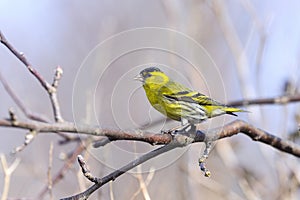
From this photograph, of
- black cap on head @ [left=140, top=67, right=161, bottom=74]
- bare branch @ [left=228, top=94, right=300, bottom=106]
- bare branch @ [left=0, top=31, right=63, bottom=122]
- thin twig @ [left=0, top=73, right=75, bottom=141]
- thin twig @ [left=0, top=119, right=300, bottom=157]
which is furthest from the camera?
bare branch @ [left=228, top=94, right=300, bottom=106]

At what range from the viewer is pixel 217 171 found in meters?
3.70

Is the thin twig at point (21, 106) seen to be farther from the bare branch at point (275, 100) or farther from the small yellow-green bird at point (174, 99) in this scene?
the bare branch at point (275, 100)

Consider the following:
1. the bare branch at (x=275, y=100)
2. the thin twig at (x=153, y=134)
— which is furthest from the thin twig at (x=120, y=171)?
the bare branch at (x=275, y=100)

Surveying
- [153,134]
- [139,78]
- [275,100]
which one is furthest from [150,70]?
[275,100]

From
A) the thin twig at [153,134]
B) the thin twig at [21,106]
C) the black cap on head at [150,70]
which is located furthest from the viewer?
the black cap on head at [150,70]

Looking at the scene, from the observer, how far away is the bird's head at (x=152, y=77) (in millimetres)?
1889

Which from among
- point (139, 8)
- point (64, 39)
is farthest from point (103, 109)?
point (139, 8)

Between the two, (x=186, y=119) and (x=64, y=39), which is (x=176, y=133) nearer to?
(x=186, y=119)

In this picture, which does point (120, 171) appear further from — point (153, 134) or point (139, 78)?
point (139, 78)

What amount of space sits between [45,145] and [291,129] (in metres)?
2.27

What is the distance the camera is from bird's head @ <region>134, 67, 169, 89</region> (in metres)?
1.89

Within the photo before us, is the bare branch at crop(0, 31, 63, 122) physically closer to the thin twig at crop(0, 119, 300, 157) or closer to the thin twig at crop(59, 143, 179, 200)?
the thin twig at crop(0, 119, 300, 157)

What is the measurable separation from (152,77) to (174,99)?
0.13 metres

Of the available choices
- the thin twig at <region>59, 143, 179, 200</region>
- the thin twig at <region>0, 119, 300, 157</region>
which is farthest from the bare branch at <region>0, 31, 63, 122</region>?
the thin twig at <region>59, 143, 179, 200</region>
